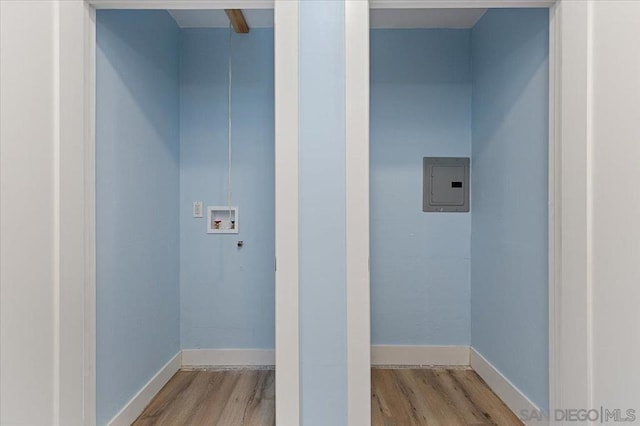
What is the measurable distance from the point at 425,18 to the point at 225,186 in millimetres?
1926

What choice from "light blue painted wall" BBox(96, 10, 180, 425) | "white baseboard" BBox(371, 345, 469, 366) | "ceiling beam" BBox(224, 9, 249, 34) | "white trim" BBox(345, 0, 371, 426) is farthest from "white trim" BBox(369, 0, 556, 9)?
"white baseboard" BBox(371, 345, 469, 366)

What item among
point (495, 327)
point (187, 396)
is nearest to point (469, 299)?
point (495, 327)

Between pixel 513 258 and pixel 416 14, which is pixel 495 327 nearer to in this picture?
pixel 513 258

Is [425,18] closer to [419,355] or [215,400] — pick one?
[419,355]

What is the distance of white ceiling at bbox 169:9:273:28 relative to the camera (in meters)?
2.72

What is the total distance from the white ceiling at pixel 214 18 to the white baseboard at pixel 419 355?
255 centimetres

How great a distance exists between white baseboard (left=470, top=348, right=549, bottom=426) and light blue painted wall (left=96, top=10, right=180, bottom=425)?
2170mm

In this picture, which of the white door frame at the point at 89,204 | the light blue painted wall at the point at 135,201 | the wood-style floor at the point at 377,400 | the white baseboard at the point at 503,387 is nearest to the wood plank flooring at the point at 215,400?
the wood-style floor at the point at 377,400

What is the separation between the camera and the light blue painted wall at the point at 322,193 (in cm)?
167

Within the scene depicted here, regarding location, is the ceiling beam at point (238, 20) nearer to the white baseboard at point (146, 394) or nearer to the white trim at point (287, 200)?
the white trim at point (287, 200)

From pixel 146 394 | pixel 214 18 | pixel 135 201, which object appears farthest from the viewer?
pixel 214 18

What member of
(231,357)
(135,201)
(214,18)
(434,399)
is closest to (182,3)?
(135,201)

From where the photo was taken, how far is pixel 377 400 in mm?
2422

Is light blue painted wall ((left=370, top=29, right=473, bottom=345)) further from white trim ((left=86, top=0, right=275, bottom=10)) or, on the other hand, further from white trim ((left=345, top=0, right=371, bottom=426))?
white trim ((left=86, top=0, right=275, bottom=10))
